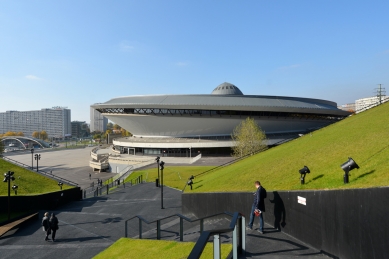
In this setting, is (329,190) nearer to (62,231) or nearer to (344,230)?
(344,230)

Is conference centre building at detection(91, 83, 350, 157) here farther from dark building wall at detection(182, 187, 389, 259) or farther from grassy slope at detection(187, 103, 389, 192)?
dark building wall at detection(182, 187, 389, 259)

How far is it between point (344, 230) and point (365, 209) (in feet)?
2.47

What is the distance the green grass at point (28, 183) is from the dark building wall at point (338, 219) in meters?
17.5

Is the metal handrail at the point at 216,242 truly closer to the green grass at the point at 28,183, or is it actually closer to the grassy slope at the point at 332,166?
the grassy slope at the point at 332,166

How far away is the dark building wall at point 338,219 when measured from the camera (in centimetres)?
431

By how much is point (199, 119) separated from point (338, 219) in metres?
44.3

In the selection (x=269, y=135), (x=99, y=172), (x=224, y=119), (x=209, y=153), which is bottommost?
(x=99, y=172)

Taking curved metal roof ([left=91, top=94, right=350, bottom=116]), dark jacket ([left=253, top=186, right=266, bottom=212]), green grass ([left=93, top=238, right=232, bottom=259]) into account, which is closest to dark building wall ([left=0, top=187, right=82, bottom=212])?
green grass ([left=93, top=238, right=232, bottom=259])

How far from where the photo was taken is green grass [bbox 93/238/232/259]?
685 cm

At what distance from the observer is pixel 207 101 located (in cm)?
4969

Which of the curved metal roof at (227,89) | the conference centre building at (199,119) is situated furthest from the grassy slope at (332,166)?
the curved metal roof at (227,89)

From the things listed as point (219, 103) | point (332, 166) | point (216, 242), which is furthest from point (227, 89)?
point (216, 242)

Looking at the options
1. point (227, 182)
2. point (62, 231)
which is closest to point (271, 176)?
point (227, 182)

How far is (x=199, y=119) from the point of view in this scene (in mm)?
49219
